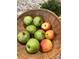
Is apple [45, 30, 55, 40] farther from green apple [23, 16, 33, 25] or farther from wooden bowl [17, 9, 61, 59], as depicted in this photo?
green apple [23, 16, 33, 25]

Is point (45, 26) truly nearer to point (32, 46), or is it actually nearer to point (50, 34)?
point (50, 34)

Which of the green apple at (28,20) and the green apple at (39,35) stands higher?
the green apple at (28,20)

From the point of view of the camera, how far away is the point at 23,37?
176cm

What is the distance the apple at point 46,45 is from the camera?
1.76 m

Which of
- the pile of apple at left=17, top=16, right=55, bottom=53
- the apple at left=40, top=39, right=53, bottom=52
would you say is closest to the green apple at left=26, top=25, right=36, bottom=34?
the pile of apple at left=17, top=16, right=55, bottom=53

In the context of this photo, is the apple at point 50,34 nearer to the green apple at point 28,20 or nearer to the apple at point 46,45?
the apple at point 46,45

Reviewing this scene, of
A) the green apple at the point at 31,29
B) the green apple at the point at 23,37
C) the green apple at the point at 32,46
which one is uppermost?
the green apple at the point at 31,29

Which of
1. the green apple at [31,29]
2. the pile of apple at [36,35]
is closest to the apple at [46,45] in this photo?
the pile of apple at [36,35]

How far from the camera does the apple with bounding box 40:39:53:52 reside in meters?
1.76

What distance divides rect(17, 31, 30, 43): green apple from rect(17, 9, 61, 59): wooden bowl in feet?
0.12

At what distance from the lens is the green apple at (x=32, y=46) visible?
1730 millimetres
